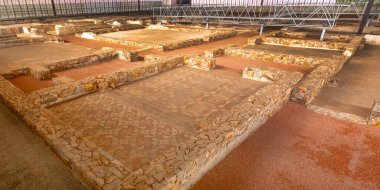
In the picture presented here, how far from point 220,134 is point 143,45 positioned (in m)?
7.66

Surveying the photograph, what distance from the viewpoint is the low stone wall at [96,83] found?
4199 mm

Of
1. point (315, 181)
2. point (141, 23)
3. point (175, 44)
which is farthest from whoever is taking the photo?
point (141, 23)

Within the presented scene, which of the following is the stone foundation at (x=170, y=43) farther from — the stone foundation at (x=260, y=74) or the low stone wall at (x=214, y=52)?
the stone foundation at (x=260, y=74)

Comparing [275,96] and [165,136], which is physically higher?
[275,96]

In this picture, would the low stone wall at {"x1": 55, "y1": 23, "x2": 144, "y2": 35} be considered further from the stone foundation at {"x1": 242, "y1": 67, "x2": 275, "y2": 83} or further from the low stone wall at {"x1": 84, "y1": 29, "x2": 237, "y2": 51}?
the stone foundation at {"x1": 242, "y1": 67, "x2": 275, "y2": 83}

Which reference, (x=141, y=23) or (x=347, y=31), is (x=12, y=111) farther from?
(x=347, y=31)

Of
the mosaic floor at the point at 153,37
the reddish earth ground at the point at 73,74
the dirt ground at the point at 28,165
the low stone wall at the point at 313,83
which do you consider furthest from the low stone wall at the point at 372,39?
the dirt ground at the point at 28,165

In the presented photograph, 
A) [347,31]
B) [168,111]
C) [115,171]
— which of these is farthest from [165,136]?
[347,31]

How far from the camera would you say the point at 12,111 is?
3.93 meters

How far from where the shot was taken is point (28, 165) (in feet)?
9.16

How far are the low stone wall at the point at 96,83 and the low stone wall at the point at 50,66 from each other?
1.81m

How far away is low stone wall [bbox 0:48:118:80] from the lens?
5.81 m

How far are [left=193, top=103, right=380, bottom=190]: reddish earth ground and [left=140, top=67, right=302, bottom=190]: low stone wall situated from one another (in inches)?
6.8

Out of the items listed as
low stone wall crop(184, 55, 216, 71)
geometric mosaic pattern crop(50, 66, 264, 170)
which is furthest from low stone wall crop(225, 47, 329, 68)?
geometric mosaic pattern crop(50, 66, 264, 170)
